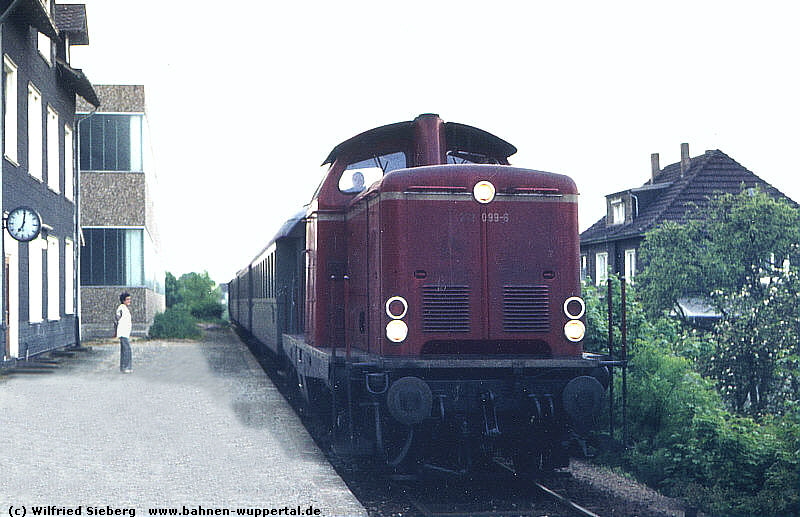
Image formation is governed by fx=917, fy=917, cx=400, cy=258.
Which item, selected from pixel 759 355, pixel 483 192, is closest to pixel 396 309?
pixel 483 192

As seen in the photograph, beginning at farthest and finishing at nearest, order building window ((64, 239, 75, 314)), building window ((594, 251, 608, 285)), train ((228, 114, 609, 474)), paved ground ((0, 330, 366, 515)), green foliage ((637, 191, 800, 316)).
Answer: building window ((594, 251, 608, 285)), green foliage ((637, 191, 800, 316)), building window ((64, 239, 75, 314)), train ((228, 114, 609, 474)), paved ground ((0, 330, 366, 515))

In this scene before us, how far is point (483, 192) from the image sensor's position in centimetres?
831

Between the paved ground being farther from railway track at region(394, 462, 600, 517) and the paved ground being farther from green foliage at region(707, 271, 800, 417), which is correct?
green foliage at region(707, 271, 800, 417)

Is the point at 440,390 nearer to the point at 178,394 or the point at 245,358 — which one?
the point at 178,394

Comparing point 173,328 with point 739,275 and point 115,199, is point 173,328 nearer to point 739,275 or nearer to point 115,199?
point 115,199

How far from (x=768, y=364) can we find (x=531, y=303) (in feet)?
41.6

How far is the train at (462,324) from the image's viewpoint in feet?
25.4

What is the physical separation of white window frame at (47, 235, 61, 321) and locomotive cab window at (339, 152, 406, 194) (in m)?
13.2

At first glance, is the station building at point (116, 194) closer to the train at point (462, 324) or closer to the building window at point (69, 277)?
the building window at point (69, 277)

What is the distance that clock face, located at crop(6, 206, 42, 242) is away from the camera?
54.0 feet

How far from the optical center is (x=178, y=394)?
532 inches

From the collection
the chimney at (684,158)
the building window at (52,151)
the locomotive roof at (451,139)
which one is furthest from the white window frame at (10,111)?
the chimney at (684,158)

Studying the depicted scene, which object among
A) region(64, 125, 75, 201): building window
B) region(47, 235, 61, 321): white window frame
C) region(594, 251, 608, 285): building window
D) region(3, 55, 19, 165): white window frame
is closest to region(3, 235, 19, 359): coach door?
region(3, 55, 19, 165): white window frame

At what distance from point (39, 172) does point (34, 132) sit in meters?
0.88
